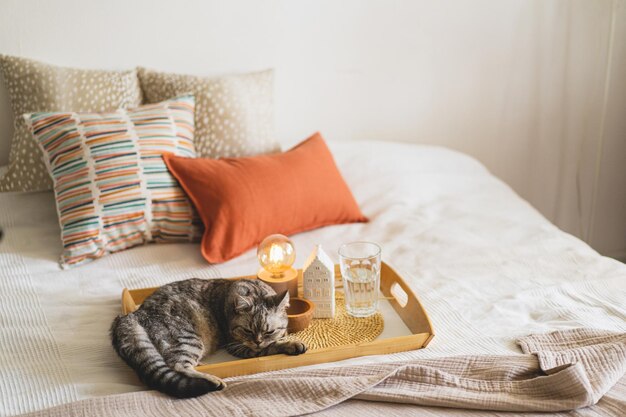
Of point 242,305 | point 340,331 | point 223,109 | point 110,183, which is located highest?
point 223,109

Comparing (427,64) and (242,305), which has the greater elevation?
(427,64)

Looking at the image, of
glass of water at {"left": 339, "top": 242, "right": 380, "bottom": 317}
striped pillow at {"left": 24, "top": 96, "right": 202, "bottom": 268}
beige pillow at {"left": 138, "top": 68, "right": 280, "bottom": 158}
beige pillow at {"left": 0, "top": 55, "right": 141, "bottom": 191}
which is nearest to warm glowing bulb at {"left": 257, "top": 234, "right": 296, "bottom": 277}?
glass of water at {"left": 339, "top": 242, "right": 380, "bottom": 317}

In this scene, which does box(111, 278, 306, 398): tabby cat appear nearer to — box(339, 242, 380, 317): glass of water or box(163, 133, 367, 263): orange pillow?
box(339, 242, 380, 317): glass of water

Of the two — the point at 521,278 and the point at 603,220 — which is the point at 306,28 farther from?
the point at 603,220

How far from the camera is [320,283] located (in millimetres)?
1648

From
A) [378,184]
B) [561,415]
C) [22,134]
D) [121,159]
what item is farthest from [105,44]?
[561,415]

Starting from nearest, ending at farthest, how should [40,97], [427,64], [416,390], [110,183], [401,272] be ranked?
[416,390]
[401,272]
[110,183]
[40,97]
[427,64]

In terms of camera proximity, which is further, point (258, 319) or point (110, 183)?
point (110, 183)

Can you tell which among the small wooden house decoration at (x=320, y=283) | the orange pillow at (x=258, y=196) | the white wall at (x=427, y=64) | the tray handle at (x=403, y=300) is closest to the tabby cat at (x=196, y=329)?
the small wooden house decoration at (x=320, y=283)

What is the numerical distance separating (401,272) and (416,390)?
2.08 ft

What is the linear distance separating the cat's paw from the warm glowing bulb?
0.26 meters

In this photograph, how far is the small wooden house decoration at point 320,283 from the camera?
1640 millimetres

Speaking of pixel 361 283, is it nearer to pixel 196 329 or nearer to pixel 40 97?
pixel 196 329

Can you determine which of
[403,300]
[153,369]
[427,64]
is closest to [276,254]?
[403,300]
